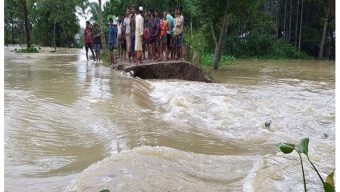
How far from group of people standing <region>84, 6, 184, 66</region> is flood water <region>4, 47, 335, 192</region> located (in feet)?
7.88

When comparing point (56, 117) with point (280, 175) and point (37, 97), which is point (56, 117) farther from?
point (280, 175)

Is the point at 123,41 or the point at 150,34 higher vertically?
the point at 150,34

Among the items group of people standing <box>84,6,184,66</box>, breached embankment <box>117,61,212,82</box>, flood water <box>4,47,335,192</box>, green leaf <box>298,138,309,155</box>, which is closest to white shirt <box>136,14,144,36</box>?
group of people standing <box>84,6,184,66</box>

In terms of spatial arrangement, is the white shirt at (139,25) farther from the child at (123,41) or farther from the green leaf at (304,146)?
the green leaf at (304,146)

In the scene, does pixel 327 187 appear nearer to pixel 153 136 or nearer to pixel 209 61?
pixel 153 136

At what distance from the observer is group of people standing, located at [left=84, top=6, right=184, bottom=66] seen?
12656 millimetres

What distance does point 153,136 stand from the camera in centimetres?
595

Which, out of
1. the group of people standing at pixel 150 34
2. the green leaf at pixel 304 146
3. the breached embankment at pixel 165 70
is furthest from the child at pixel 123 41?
the green leaf at pixel 304 146

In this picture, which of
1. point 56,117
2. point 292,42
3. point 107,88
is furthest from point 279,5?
point 56,117

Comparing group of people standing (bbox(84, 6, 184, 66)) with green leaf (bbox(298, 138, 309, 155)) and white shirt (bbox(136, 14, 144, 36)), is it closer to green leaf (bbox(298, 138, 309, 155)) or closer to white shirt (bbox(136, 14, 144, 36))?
white shirt (bbox(136, 14, 144, 36))

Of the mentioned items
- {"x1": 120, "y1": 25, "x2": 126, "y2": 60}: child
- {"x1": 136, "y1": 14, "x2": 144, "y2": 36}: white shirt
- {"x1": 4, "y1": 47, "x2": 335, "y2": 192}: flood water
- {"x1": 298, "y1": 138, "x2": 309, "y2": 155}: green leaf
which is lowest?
{"x1": 4, "y1": 47, "x2": 335, "y2": 192}: flood water

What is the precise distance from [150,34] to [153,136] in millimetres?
7425

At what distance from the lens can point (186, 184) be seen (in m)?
3.87

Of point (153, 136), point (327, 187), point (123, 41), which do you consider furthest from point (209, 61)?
point (327, 187)
